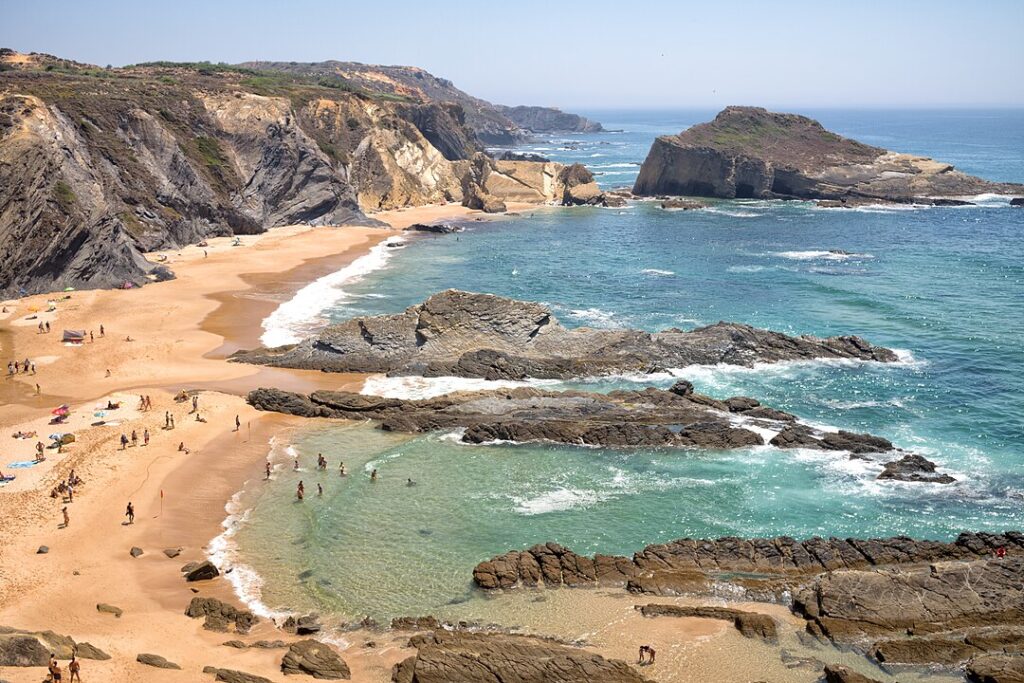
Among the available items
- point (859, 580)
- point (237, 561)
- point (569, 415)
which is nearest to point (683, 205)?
point (569, 415)

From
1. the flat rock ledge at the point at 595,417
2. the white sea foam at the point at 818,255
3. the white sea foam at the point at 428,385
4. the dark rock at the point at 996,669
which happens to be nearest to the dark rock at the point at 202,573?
the flat rock ledge at the point at 595,417

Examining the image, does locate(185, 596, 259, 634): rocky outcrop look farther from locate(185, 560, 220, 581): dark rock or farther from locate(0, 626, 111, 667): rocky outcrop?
locate(0, 626, 111, 667): rocky outcrop

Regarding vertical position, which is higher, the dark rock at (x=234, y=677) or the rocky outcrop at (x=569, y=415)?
the rocky outcrop at (x=569, y=415)

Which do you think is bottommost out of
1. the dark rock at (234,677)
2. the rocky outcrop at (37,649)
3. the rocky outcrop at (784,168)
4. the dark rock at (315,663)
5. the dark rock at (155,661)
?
the dark rock at (315,663)

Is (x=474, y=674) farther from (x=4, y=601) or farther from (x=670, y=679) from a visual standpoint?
(x=4, y=601)

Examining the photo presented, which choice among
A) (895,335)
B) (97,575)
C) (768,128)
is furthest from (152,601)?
(768,128)

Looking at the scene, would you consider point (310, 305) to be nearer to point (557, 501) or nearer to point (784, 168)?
point (557, 501)

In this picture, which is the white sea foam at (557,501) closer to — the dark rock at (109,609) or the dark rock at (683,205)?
the dark rock at (109,609)
